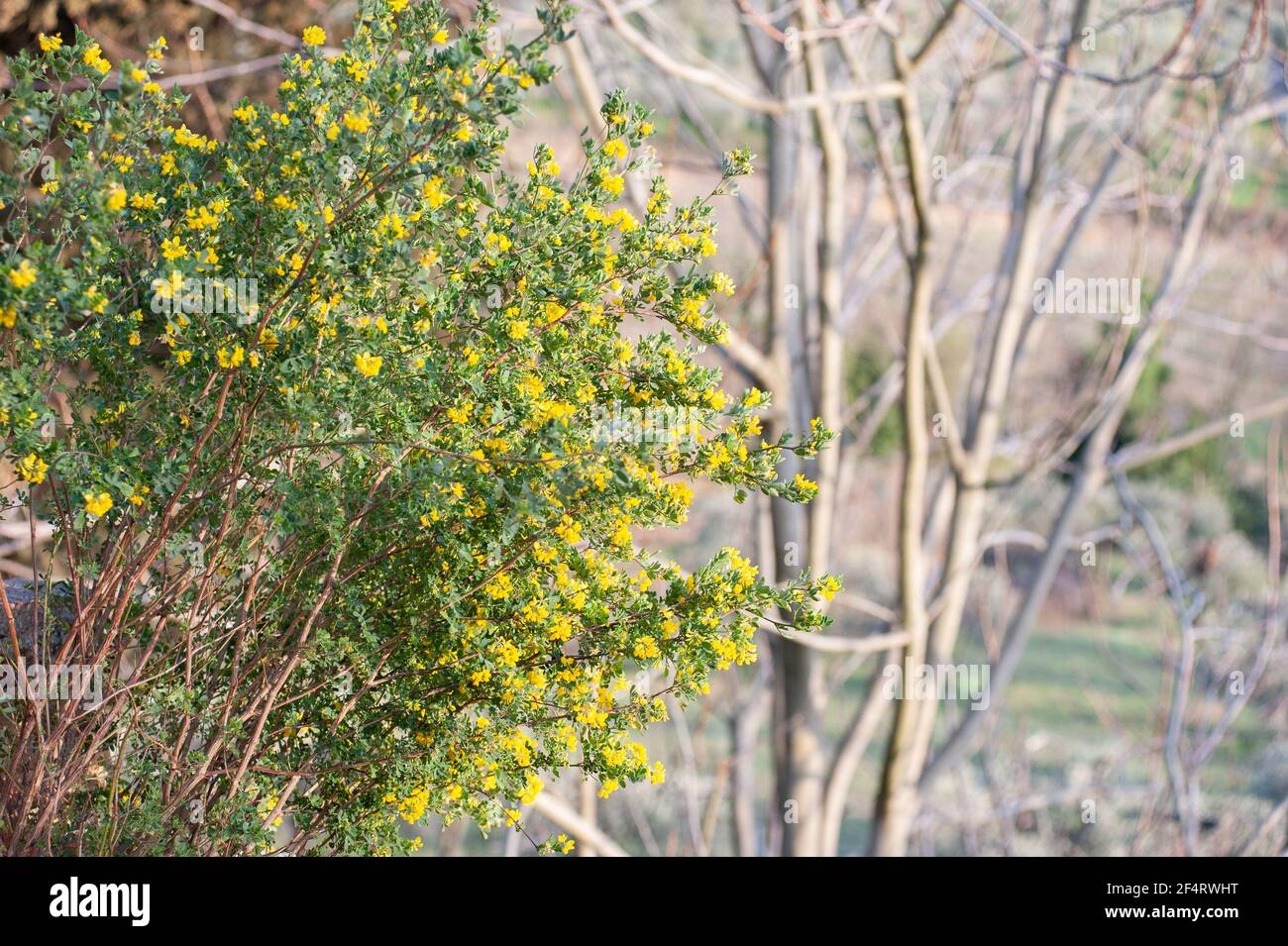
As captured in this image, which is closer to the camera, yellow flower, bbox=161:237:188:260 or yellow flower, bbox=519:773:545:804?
yellow flower, bbox=161:237:188:260

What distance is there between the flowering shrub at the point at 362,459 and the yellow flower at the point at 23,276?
0.31 feet

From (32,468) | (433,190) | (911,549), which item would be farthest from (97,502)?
(911,549)

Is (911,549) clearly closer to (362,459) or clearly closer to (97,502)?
(362,459)

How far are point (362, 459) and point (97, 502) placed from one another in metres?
0.27


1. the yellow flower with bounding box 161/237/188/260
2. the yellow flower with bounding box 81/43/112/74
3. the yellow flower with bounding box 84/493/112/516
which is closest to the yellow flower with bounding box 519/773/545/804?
the yellow flower with bounding box 84/493/112/516

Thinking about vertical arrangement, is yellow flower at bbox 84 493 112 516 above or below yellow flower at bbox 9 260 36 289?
below

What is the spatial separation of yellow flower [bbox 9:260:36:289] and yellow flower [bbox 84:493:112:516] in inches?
7.4

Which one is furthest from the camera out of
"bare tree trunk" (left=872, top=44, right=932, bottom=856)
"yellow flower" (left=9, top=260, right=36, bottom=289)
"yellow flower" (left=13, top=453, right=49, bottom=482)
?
"bare tree trunk" (left=872, top=44, right=932, bottom=856)

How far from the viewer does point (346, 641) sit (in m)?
1.20

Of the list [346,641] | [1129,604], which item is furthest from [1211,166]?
[1129,604]

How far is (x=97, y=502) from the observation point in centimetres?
101

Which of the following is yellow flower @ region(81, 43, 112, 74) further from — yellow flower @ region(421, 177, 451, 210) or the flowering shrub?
yellow flower @ region(421, 177, 451, 210)

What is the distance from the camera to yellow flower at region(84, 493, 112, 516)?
1008 millimetres

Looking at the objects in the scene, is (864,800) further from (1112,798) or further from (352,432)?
(352,432)
